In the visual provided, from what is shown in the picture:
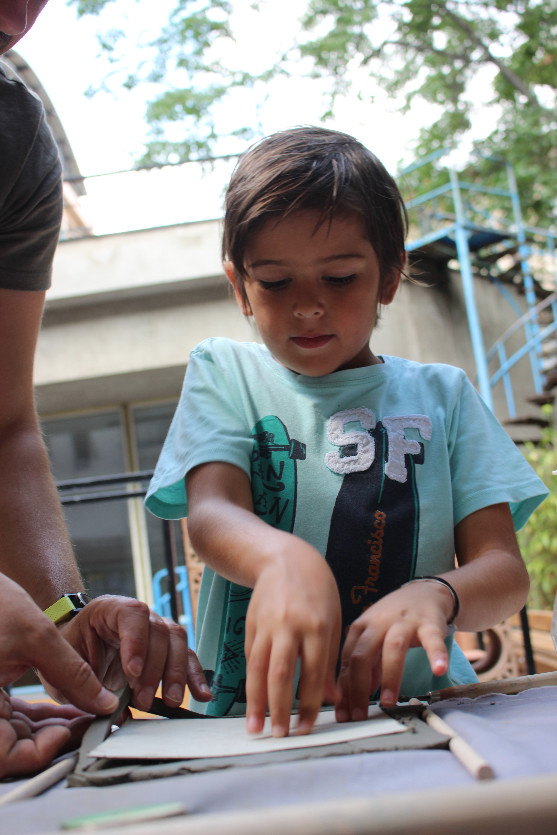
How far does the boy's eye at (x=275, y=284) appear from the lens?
1131 millimetres

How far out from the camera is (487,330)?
1045 centimetres

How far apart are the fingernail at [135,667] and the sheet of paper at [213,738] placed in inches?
2.9

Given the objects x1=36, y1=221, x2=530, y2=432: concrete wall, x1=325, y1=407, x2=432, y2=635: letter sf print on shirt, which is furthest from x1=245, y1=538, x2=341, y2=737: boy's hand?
x1=36, y1=221, x2=530, y2=432: concrete wall

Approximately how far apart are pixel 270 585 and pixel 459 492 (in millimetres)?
555

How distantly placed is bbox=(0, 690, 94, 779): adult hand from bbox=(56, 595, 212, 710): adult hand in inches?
3.5

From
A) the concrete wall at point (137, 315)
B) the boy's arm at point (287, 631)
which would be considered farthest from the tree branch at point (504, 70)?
the boy's arm at point (287, 631)

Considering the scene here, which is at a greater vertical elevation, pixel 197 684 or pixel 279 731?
pixel 279 731

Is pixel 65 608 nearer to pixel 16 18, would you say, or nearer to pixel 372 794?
pixel 372 794

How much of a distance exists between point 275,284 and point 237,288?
0.52ft

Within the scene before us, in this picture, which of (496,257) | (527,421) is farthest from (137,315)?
(496,257)

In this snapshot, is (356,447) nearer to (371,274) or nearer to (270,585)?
(371,274)

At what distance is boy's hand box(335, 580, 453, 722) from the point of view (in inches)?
30.5

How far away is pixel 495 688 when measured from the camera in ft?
2.90

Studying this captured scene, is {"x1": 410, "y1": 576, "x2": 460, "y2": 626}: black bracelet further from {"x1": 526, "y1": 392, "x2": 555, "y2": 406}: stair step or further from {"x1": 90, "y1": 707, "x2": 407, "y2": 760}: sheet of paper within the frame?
{"x1": 526, "y1": 392, "x2": 555, "y2": 406}: stair step
